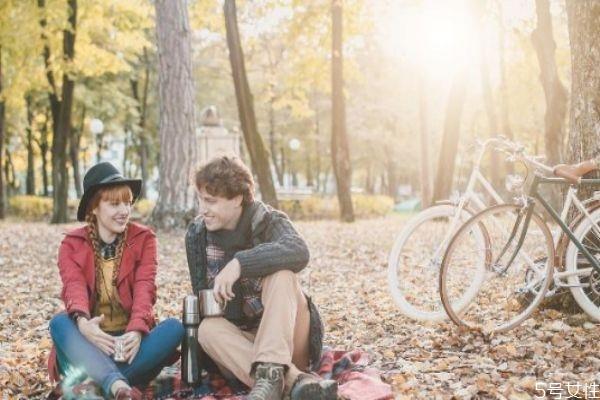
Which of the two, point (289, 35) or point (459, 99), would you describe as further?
point (289, 35)

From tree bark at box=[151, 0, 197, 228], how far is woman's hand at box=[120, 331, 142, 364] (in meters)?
9.61

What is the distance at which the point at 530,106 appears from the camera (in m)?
31.6

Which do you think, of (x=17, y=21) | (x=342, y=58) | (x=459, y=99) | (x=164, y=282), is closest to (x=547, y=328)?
(x=164, y=282)

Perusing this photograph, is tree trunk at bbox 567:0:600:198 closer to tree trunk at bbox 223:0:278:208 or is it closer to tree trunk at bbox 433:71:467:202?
tree trunk at bbox 223:0:278:208

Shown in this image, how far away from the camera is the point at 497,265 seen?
5.20 m

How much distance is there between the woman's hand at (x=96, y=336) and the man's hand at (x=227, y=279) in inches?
24.4

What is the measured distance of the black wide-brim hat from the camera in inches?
158

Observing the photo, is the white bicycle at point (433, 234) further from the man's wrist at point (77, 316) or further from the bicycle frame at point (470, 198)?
the man's wrist at point (77, 316)

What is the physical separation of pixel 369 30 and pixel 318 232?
20.7ft

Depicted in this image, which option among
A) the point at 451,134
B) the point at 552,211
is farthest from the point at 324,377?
the point at 451,134

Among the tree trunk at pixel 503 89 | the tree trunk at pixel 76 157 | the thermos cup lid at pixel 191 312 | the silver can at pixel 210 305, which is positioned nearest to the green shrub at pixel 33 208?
the tree trunk at pixel 76 157

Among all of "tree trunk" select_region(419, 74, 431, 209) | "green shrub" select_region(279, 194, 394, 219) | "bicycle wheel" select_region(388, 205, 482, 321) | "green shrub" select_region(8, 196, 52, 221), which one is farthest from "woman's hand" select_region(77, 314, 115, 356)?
"green shrub" select_region(8, 196, 52, 221)

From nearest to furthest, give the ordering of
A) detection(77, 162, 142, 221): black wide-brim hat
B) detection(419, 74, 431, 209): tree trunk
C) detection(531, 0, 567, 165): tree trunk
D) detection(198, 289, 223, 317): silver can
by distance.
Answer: detection(198, 289, 223, 317): silver can
detection(77, 162, 142, 221): black wide-brim hat
detection(531, 0, 567, 165): tree trunk
detection(419, 74, 431, 209): tree trunk

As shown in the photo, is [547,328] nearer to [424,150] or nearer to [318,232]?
[318,232]
